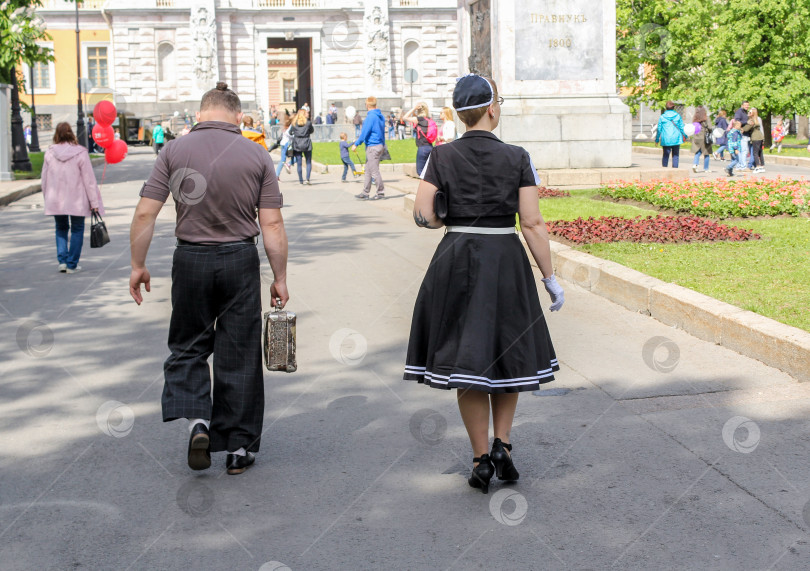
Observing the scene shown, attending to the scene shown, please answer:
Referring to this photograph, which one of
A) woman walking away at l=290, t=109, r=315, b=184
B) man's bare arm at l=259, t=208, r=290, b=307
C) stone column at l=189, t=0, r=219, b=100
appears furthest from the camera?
stone column at l=189, t=0, r=219, b=100

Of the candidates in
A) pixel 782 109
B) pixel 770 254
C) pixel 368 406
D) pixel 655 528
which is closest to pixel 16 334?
pixel 368 406

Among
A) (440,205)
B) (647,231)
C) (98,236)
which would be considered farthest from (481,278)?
(647,231)

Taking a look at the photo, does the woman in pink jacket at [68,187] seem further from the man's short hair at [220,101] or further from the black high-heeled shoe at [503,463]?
the black high-heeled shoe at [503,463]

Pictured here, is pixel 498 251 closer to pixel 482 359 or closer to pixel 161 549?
pixel 482 359

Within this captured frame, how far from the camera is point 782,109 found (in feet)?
130

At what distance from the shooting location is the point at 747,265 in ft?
34.0

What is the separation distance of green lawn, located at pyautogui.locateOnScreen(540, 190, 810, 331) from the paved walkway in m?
0.67

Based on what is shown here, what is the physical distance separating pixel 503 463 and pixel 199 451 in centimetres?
148

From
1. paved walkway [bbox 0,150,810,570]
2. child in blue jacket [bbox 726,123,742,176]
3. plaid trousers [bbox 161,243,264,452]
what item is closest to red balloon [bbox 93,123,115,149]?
paved walkway [bbox 0,150,810,570]

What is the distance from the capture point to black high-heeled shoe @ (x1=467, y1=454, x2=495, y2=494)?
493cm

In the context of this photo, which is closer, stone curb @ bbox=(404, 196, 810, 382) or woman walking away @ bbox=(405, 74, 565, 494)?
woman walking away @ bbox=(405, 74, 565, 494)

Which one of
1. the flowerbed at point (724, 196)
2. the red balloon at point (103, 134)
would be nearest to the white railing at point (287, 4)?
the red balloon at point (103, 134)

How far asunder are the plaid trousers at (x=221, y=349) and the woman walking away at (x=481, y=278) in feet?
3.00

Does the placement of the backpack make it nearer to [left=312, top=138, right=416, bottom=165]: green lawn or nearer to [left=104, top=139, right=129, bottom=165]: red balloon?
[left=104, top=139, right=129, bottom=165]: red balloon
